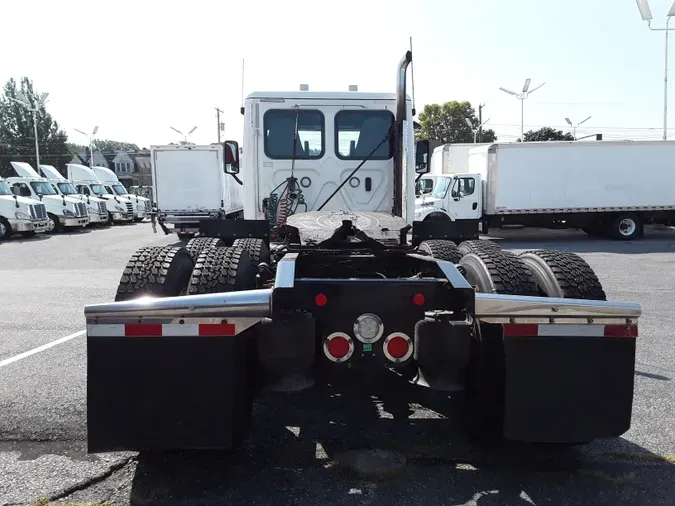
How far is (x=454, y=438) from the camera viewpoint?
12.8ft

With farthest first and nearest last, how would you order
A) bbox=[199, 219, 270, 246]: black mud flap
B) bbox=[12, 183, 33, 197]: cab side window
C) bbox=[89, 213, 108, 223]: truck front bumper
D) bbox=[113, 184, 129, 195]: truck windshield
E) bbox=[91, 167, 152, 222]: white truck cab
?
1. bbox=[113, 184, 129, 195]: truck windshield
2. bbox=[91, 167, 152, 222]: white truck cab
3. bbox=[89, 213, 108, 223]: truck front bumper
4. bbox=[12, 183, 33, 197]: cab side window
5. bbox=[199, 219, 270, 246]: black mud flap

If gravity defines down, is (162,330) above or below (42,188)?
below

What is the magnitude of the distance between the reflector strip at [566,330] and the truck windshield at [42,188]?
24341 mm

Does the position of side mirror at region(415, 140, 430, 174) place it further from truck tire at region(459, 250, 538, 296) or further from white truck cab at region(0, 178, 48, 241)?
white truck cab at region(0, 178, 48, 241)

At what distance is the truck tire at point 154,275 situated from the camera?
12.2 ft

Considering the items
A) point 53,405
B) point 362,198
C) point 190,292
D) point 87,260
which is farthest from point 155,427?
point 87,260

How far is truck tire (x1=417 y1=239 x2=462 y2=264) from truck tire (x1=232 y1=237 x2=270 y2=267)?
1.32 meters

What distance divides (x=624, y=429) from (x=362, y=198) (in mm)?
4016

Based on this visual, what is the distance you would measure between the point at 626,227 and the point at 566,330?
19.5m

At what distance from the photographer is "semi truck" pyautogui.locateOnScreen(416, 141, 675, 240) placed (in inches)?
786

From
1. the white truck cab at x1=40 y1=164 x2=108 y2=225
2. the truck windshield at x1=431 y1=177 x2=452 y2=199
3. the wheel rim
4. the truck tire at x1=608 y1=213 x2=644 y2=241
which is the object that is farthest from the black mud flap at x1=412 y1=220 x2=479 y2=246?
the white truck cab at x1=40 y1=164 x2=108 y2=225

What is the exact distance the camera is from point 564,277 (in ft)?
12.5

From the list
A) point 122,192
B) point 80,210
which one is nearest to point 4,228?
point 80,210

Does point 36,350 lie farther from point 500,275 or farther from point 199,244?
point 500,275
